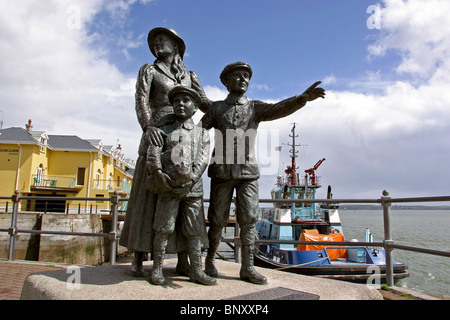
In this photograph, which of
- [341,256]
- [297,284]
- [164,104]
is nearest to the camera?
[297,284]

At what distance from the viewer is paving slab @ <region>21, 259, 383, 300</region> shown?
96.8 inches

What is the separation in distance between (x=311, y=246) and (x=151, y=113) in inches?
391

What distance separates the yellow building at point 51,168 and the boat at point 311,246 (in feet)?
42.3

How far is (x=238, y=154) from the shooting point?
3.24m

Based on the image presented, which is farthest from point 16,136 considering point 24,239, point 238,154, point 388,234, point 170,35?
point 388,234

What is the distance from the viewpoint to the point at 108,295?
242 cm

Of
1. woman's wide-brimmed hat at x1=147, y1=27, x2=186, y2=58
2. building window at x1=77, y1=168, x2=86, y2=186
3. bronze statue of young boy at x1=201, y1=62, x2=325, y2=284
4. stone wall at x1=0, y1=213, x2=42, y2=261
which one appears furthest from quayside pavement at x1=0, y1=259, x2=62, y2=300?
building window at x1=77, y1=168, x2=86, y2=186

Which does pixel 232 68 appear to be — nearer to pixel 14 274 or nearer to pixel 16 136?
pixel 14 274

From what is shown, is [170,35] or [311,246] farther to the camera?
[311,246]

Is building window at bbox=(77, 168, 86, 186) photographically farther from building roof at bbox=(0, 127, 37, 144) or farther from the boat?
the boat

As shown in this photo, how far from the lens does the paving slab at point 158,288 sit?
246 centimetres

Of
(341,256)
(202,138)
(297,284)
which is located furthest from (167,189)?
(341,256)

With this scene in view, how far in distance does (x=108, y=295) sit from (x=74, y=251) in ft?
56.7

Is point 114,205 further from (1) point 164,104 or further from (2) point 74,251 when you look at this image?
(2) point 74,251
